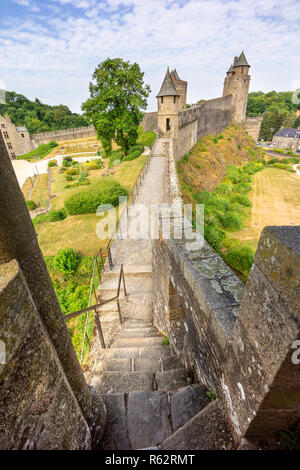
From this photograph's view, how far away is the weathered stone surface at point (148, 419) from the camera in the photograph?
8.34 feet

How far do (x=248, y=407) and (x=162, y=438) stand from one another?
4.61 feet

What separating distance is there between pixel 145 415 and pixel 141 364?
1346 millimetres

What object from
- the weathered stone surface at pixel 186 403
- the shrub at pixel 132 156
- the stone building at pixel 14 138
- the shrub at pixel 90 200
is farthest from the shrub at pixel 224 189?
the stone building at pixel 14 138

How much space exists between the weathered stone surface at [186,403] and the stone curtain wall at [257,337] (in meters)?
0.16

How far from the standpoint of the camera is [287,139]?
59.1 meters

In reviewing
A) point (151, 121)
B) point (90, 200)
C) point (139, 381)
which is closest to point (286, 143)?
point (151, 121)

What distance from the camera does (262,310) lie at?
5.02ft

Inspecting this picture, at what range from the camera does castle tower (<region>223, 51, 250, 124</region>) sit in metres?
32.9

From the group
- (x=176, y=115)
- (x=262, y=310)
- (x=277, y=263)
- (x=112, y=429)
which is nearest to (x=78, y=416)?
(x=112, y=429)

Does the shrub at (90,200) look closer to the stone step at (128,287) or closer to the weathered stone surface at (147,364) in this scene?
the stone step at (128,287)

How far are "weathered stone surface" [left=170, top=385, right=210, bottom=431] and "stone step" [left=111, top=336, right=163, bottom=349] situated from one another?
2.18 meters

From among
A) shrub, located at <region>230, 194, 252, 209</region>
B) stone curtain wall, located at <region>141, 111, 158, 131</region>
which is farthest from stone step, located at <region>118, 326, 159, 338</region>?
stone curtain wall, located at <region>141, 111, 158, 131</region>

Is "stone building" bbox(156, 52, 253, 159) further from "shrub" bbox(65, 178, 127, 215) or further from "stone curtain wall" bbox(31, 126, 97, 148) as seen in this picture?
"stone curtain wall" bbox(31, 126, 97, 148)

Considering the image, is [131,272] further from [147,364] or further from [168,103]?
[168,103]
